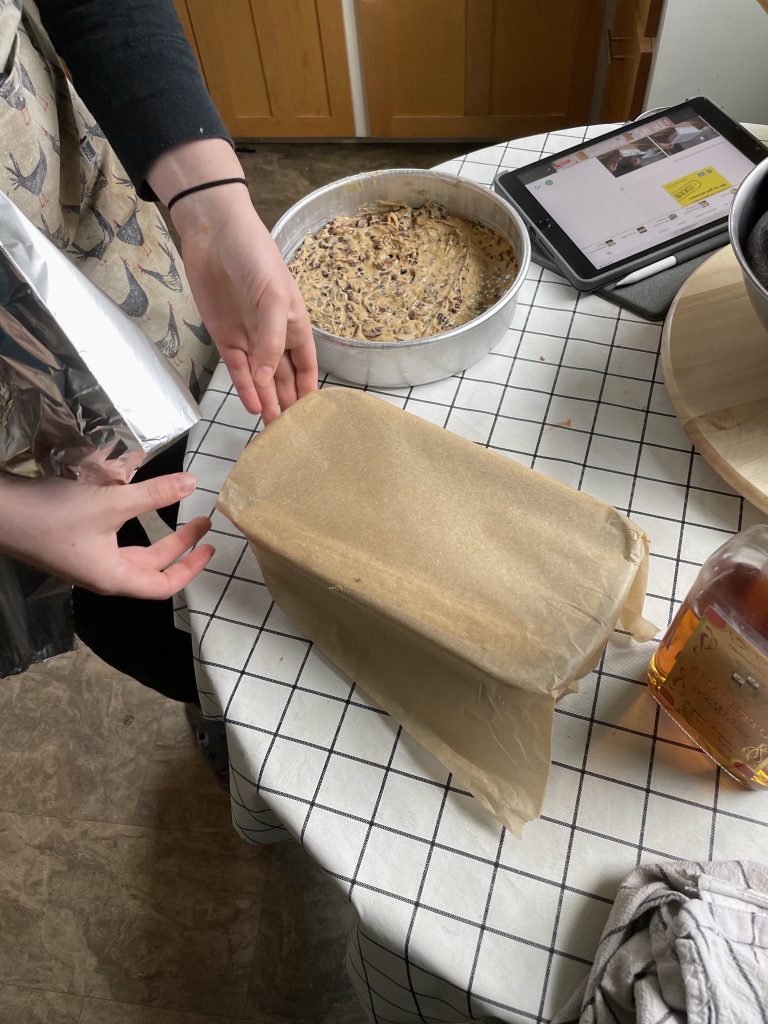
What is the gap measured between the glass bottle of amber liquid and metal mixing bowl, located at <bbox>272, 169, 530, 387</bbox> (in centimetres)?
30

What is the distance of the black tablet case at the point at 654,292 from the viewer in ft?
2.32

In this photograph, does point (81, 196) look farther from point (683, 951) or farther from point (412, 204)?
point (683, 951)

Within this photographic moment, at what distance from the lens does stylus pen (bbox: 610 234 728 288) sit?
0.72m

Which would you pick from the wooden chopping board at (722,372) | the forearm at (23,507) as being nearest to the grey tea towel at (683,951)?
the wooden chopping board at (722,372)

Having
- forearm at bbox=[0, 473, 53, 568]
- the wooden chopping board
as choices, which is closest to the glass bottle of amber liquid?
the wooden chopping board

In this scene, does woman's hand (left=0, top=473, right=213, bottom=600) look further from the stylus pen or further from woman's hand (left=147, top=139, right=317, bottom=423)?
the stylus pen

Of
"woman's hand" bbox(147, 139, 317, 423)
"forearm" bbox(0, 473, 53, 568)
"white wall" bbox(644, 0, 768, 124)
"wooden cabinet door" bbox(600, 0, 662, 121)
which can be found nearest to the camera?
"forearm" bbox(0, 473, 53, 568)

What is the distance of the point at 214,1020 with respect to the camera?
1.00 meters

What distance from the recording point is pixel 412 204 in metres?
0.79

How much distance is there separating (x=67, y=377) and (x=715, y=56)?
1124mm

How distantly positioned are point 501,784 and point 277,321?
35cm

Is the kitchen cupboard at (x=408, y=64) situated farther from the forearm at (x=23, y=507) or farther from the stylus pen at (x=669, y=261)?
the forearm at (x=23, y=507)

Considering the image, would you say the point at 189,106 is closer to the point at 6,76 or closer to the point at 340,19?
the point at 6,76

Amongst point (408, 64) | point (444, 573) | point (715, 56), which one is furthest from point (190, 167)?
point (408, 64)
